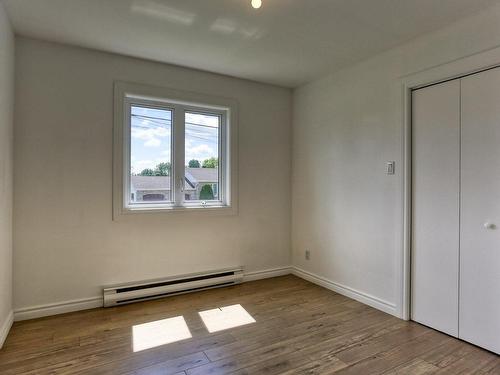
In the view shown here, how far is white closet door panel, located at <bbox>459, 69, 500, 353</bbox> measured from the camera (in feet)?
7.22

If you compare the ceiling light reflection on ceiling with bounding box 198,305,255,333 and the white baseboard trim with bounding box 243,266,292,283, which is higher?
the white baseboard trim with bounding box 243,266,292,283

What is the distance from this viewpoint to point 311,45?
9.31 feet

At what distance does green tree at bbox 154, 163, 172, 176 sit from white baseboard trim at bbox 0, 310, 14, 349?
1750mm

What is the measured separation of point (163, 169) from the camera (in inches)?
135

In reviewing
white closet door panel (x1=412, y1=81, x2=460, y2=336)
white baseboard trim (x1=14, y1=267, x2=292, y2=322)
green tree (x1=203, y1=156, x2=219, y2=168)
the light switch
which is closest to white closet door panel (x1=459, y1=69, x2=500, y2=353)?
white closet door panel (x1=412, y1=81, x2=460, y2=336)

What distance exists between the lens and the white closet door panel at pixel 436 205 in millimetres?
2443

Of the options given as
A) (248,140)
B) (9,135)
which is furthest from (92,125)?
(248,140)

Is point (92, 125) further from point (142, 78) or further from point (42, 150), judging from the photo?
point (142, 78)

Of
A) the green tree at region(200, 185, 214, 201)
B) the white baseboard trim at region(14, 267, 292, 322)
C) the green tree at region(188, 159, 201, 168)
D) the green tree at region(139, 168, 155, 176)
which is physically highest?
the green tree at region(188, 159, 201, 168)

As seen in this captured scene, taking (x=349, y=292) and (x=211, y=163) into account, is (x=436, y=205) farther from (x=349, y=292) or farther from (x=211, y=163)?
(x=211, y=163)

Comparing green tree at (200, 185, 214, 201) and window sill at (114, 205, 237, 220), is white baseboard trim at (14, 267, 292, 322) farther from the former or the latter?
green tree at (200, 185, 214, 201)

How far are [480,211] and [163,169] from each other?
2.93 m

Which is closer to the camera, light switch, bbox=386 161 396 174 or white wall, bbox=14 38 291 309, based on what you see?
white wall, bbox=14 38 291 309

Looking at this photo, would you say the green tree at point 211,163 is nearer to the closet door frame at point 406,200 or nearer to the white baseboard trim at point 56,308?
the white baseboard trim at point 56,308
